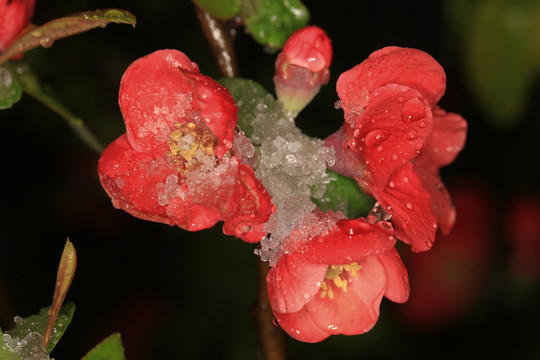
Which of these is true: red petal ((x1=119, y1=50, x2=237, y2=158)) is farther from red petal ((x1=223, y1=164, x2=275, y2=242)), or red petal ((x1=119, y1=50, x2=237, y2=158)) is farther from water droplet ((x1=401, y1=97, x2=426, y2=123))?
water droplet ((x1=401, y1=97, x2=426, y2=123))

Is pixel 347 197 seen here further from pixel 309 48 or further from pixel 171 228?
pixel 171 228

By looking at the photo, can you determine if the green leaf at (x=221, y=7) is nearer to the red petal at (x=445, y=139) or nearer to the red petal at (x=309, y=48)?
the red petal at (x=309, y=48)

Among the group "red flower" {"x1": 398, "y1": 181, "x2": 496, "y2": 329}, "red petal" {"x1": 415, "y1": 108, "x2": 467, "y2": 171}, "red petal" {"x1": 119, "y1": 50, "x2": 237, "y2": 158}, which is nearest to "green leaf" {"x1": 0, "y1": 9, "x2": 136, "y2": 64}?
"red petal" {"x1": 119, "y1": 50, "x2": 237, "y2": 158}

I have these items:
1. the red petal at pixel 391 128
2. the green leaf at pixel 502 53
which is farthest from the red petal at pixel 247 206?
the green leaf at pixel 502 53

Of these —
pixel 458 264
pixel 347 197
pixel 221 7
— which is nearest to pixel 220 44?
pixel 221 7

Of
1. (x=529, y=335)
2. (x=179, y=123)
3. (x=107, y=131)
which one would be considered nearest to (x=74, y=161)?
(x=107, y=131)
